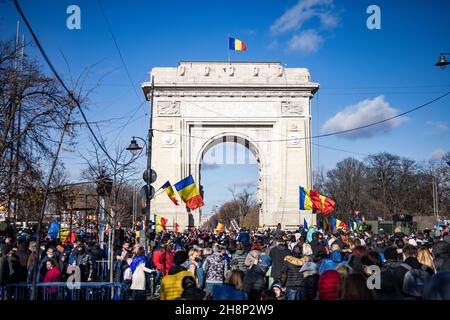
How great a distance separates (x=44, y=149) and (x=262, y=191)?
31007 millimetres

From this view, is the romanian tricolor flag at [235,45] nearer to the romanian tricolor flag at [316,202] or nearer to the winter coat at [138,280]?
the romanian tricolor flag at [316,202]

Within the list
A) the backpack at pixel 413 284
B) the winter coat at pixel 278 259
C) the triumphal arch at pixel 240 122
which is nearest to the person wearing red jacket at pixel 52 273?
the winter coat at pixel 278 259

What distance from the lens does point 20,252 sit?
1295 cm

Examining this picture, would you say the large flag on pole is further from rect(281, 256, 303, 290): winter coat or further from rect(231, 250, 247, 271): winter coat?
rect(281, 256, 303, 290): winter coat

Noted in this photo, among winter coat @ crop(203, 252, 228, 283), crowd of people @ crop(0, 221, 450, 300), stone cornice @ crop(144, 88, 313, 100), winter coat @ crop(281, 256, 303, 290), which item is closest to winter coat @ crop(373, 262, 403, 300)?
crowd of people @ crop(0, 221, 450, 300)

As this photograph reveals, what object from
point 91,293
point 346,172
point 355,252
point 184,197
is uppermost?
point 346,172

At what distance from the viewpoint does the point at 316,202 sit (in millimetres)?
28391

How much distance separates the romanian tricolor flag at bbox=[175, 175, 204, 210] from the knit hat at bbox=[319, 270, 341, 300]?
14.1 metres

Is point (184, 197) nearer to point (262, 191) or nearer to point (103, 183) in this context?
point (103, 183)

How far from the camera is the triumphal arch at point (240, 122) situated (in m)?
43.8

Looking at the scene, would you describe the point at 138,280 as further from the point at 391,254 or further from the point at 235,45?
the point at 235,45

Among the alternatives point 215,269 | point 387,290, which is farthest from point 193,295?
point 215,269

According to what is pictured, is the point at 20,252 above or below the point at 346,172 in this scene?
below
